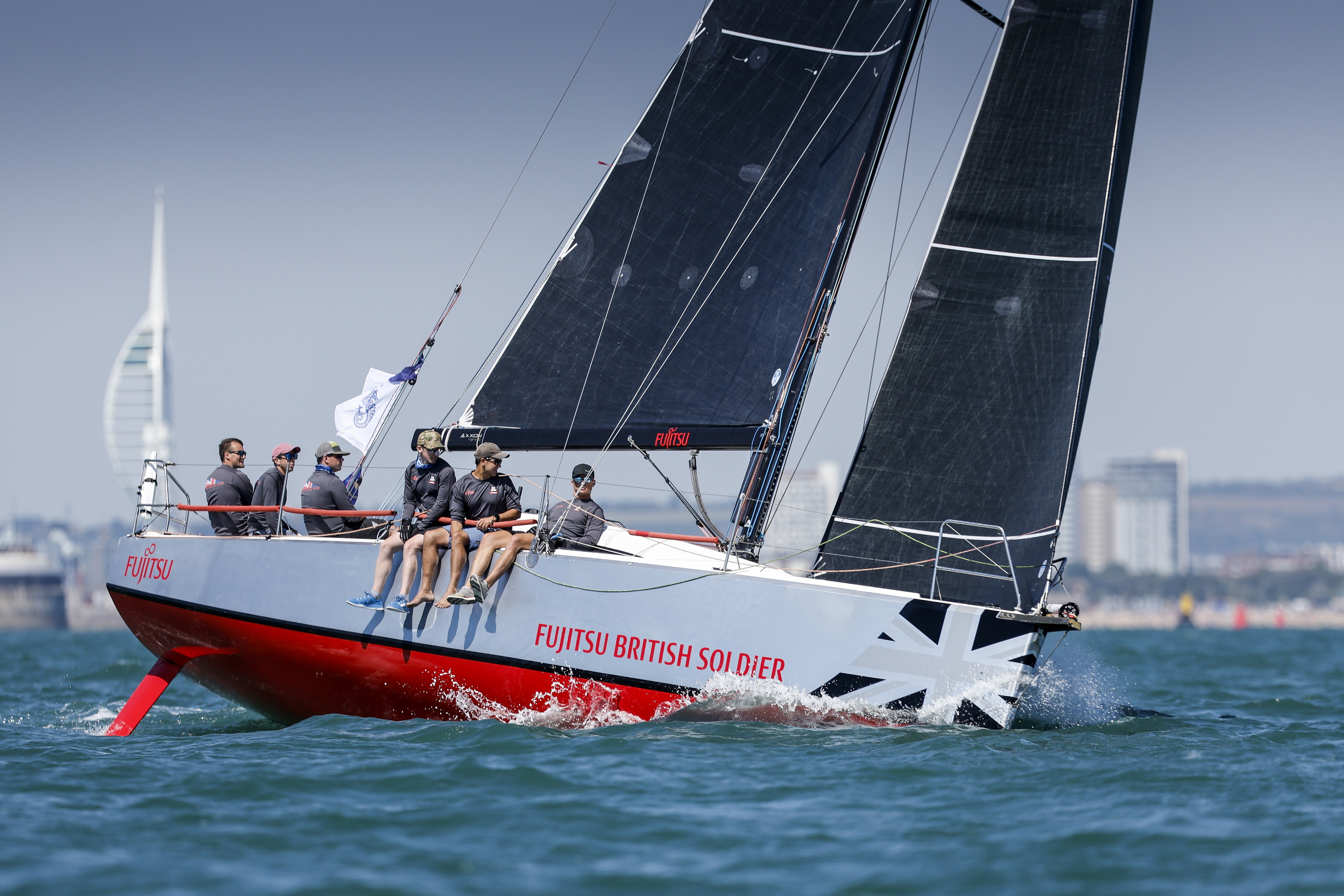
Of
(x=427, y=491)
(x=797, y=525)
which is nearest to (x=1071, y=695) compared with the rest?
(x=797, y=525)

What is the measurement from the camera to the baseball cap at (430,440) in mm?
8352

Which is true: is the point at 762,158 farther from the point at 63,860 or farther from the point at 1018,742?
the point at 63,860

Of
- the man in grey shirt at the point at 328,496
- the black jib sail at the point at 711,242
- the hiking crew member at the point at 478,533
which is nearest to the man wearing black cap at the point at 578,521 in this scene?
Answer: the hiking crew member at the point at 478,533

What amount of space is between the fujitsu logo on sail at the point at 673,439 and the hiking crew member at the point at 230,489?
9.85ft

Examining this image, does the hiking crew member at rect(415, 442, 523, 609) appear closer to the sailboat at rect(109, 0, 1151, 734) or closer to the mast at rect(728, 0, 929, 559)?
the sailboat at rect(109, 0, 1151, 734)

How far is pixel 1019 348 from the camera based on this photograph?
8062mm

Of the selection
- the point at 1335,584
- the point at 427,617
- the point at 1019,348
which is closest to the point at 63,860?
the point at 427,617

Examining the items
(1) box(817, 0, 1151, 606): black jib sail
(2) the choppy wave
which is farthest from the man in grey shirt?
(2) the choppy wave

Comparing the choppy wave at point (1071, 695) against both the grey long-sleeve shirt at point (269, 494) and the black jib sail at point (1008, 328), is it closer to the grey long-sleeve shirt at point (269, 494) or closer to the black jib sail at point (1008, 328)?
the black jib sail at point (1008, 328)

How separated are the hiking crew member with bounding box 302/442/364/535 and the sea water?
4.22 ft

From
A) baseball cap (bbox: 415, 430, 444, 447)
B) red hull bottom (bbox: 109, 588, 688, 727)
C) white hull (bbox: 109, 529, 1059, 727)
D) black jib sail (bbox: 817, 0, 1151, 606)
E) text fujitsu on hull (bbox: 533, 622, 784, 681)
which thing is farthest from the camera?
baseball cap (bbox: 415, 430, 444, 447)

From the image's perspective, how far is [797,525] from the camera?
954cm

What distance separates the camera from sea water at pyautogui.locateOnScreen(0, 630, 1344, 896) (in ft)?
15.4

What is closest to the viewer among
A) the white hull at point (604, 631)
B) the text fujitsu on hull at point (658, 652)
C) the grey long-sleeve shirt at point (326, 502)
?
the white hull at point (604, 631)
